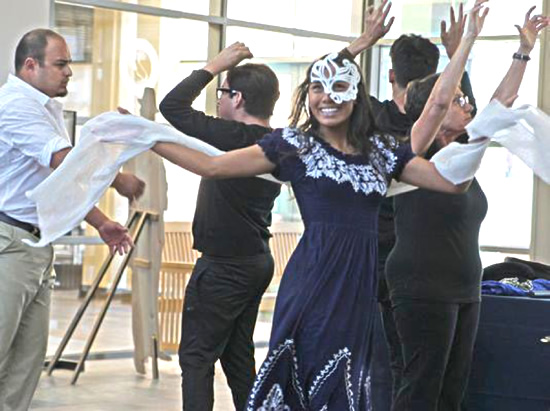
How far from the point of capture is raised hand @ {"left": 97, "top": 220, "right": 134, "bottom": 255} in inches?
196

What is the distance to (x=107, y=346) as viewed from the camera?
9.52 meters

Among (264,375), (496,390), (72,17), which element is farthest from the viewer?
(72,17)

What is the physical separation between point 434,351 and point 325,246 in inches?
46.7

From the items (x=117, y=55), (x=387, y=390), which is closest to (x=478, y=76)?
(x=117, y=55)

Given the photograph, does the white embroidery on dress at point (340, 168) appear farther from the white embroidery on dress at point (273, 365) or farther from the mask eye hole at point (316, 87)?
the white embroidery on dress at point (273, 365)

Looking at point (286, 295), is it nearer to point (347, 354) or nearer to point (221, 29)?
point (347, 354)

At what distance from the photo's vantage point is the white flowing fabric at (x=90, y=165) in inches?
161

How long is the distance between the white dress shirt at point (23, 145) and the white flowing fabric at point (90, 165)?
38.2 inches

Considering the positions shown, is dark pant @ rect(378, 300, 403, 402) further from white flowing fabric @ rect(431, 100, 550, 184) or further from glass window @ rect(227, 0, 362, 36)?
glass window @ rect(227, 0, 362, 36)

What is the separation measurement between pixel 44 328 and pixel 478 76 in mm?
6075

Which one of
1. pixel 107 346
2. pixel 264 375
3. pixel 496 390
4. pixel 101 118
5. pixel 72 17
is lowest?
pixel 107 346

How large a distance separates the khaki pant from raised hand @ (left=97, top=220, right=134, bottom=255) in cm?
49

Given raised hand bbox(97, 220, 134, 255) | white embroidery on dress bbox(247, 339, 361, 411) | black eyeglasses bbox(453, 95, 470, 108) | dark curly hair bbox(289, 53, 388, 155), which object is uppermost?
black eyeglasses bbox(453, 95, 470, 108)

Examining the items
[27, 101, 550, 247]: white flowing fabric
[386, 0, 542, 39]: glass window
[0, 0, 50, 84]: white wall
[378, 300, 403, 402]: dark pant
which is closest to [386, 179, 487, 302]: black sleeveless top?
[378, 300, 403, 402]: dark pant
